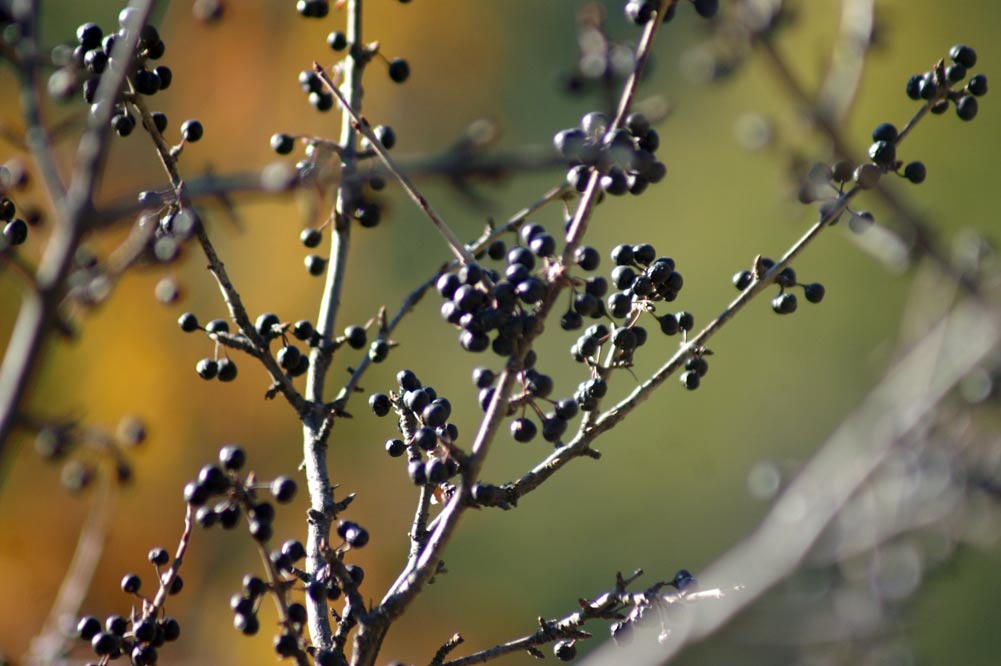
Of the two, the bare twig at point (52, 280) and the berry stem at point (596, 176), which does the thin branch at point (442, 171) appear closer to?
the bare twig at point (52, 280)

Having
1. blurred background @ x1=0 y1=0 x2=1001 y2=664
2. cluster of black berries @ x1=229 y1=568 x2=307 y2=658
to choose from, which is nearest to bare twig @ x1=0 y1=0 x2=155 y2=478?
cluster of black berries @ x1=229 y1=568 x2=307 y2=658

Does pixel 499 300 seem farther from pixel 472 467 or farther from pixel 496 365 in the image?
pixel 496 365

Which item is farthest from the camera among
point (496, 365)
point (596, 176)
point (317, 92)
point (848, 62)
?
point (496, 365)

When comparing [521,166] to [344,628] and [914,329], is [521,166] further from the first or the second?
[914,329]

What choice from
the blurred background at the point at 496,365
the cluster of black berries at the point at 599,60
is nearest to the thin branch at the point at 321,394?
the cluster of black berries at the point at 599,60

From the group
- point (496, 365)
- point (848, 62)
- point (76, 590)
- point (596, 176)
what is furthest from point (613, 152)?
point (496, 365)

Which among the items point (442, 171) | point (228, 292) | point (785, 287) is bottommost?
point (442, 171)
